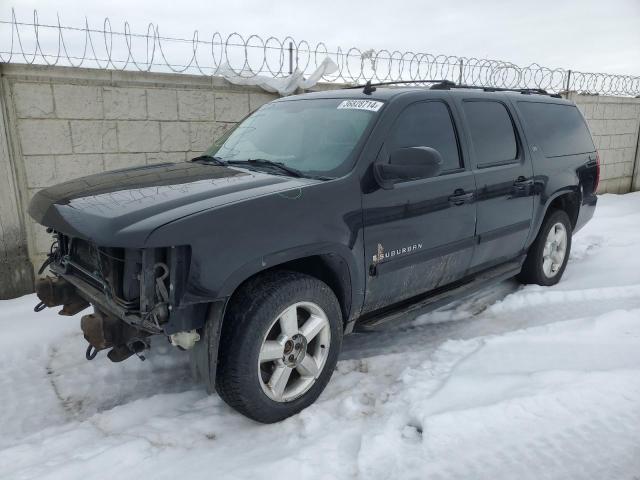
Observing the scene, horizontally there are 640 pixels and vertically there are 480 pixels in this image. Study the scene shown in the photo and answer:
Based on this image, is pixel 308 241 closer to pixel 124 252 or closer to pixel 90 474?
pixel 124 252

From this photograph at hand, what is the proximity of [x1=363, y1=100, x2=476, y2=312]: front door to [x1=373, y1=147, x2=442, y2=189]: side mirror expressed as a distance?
3.2 inches

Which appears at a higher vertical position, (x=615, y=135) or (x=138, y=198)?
(x=615, y=135)

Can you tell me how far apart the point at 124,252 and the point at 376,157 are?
1.56 metres

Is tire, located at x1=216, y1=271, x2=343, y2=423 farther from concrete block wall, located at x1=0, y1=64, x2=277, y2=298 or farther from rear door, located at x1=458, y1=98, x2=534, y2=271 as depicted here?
concrete block wall, located at x1=0, y1=64, x2=277, y2=298

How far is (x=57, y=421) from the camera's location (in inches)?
112

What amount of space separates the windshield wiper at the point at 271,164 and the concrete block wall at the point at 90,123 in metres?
2.36

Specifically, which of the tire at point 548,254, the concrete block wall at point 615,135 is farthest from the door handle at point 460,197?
the concrete block wall at point 615,135

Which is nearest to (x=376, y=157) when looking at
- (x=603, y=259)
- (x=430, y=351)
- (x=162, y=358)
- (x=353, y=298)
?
(x=353, y=298)

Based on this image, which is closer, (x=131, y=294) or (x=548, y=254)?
(x=131, y=294)

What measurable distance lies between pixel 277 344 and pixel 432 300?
1.44 metres

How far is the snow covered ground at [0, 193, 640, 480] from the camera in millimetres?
2383

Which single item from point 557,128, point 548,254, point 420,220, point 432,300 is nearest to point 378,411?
point 432,300

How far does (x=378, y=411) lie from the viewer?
2.84 metres

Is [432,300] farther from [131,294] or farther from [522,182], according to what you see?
[131,294]
